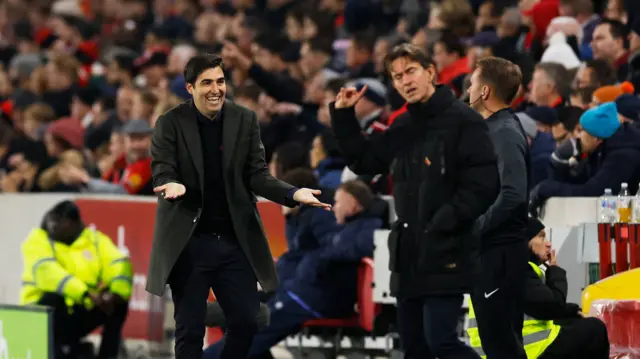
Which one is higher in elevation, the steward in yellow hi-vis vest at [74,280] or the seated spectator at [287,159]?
the seated spectator at [287,159]

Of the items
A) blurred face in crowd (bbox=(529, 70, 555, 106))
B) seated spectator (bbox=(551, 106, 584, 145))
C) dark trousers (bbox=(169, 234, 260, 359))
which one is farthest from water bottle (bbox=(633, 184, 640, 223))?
dark trousers (bbox=(169, 234, 260, 359))

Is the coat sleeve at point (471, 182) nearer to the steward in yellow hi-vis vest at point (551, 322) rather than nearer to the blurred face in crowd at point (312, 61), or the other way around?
the steward in yellow hi-vis vest at point (551, 322)

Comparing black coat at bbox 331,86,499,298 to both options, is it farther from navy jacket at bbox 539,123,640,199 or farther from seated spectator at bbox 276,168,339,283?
seated spectator at bbox 276,168,339,283

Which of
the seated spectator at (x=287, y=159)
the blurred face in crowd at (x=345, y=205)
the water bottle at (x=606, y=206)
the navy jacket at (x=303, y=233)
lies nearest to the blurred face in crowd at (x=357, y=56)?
the seated spectator at (x=287, y=159)

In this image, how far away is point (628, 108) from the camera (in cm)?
1157

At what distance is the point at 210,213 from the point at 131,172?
6227 mm

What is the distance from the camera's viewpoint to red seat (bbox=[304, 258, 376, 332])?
1234 cm

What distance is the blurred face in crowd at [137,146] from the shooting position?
15656mm

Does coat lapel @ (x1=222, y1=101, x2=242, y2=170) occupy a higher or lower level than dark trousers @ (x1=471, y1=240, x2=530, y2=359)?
higher

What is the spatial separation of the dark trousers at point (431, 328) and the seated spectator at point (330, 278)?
3273 mm

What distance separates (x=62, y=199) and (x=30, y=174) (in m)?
1.31

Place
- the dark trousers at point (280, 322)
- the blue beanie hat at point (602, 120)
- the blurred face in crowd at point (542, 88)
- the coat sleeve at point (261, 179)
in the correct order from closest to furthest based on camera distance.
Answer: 1. the coat sleeve at point (261, 179)
2. the blue beanie hat at point (602, 120)
3. the dark trousers at point (280, 322)
4. the blurred face in crowd at point (542, 88)

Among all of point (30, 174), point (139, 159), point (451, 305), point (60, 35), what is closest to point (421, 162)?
point (451, 305)

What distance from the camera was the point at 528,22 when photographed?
608 inches
